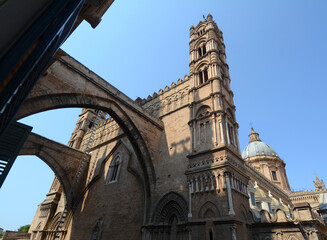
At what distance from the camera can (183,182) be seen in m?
11.3

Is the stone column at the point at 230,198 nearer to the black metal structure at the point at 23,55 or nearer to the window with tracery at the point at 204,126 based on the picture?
the window with tracery at the point at 204,126

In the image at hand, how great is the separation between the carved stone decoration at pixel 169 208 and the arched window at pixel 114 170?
5.25m

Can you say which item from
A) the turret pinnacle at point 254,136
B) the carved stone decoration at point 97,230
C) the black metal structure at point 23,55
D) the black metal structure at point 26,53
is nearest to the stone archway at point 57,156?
the carved stone decoration at point 97,230

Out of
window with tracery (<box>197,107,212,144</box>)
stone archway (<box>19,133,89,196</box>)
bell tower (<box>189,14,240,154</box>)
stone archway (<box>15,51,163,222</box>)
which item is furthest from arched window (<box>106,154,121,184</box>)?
window with tracery (<box>197,107,212,144</box>)

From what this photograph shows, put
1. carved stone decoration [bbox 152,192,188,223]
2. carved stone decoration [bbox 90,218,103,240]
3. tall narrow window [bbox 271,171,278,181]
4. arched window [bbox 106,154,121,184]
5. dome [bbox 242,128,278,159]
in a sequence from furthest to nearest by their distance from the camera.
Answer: dome [bbox 242,128,278,159], tall narrow window [bbox 271,171,278,181], arched window [bbox 106,154,121,184], carved stone decoration [bbox 90,218,103,240], carved stone decoration [bbox 152,192,188,223]

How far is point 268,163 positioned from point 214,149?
33.2 metres

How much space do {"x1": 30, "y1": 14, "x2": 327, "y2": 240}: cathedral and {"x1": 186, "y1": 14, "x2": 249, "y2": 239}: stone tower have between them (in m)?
0.04

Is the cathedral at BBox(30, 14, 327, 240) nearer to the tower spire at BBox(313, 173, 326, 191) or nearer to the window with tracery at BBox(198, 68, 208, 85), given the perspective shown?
the window with tracery at BBox(198, 68, 208, 85)

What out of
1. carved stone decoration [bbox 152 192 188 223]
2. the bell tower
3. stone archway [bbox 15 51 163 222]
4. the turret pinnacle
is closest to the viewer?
stone archway [bbox 15 51 163 222]

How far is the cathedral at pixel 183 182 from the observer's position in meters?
9.13

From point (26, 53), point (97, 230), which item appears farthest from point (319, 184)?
point (26, 53)

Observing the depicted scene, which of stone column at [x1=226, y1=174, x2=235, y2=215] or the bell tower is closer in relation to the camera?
stone column at [x1=226, y1=174, x2=235, y2=215]

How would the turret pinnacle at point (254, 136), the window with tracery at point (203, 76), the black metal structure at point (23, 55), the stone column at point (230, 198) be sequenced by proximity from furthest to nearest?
the turret pinnacle at point (254, 136) < the window with tracery at point (203, 76) < the stone column at point (230, 198) < the black metal structure at point (23, 55)

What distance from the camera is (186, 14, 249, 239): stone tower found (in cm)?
905
